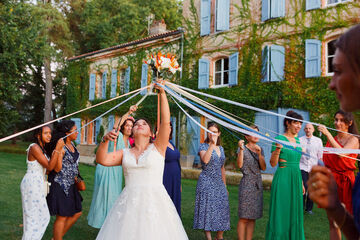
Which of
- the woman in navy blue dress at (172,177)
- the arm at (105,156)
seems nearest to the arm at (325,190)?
the arm at (105,156)

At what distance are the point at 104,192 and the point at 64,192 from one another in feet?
3.42

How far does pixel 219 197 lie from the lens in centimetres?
→ 545

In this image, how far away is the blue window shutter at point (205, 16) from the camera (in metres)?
16.3

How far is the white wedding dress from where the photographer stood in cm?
334

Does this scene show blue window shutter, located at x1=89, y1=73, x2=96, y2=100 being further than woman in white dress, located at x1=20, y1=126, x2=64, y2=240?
Yes

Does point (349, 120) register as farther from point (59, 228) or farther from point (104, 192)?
point (59, 228)

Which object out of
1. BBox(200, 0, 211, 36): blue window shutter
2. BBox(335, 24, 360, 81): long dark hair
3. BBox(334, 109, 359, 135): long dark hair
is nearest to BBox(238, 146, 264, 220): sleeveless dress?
BBox(334, 109, 359, 135): long dark hair

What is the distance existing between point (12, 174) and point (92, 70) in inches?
477

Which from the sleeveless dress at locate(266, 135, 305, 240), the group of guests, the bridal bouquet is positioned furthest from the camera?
the sleeveless dress at locate(266, 135, 305, 240)

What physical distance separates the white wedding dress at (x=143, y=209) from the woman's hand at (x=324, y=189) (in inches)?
93.0

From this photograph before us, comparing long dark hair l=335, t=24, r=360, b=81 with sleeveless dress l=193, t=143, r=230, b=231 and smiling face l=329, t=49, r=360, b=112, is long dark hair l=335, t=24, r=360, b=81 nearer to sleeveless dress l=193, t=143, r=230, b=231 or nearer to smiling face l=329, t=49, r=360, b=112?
smiling face l=329, t=49, r=360, b=112

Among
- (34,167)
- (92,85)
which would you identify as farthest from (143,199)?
(92,85)

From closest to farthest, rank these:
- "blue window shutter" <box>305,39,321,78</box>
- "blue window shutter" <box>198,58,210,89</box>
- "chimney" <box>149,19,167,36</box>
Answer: "blue window shutter" <box>305,39,321,78</box> < "blue window shutter" <box>198,58,210,89</box> < "chimney" <box>149,19,167,36</box>

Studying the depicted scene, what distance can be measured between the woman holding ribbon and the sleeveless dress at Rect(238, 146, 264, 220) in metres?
3.78
